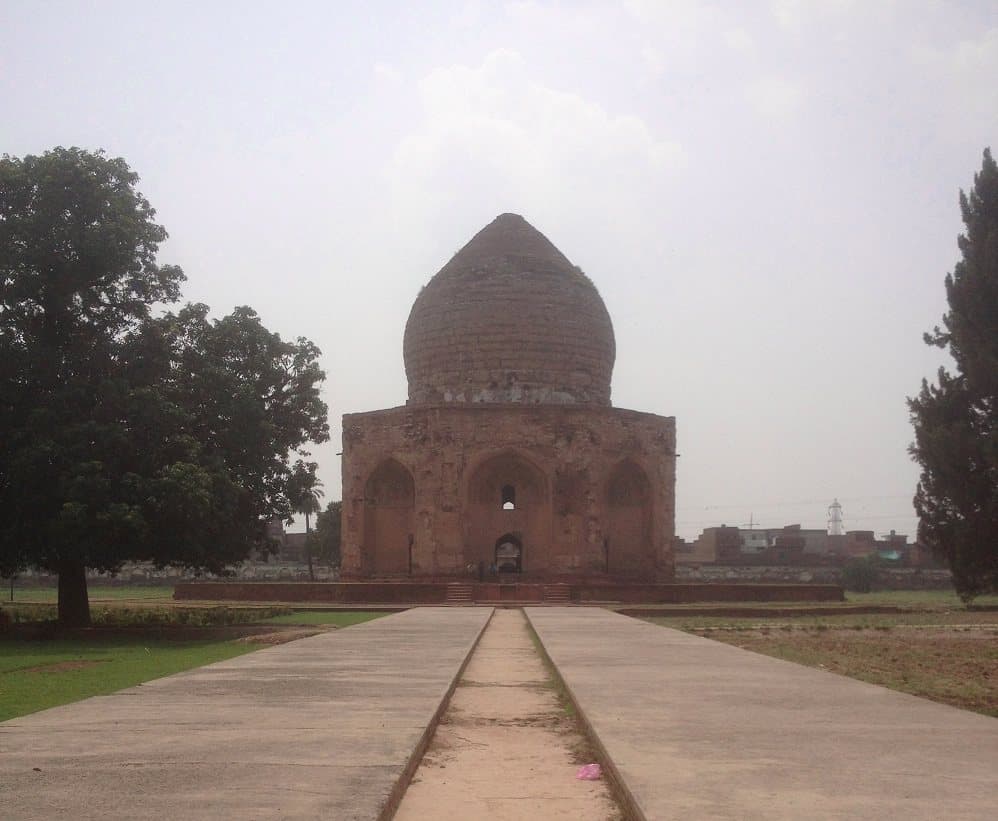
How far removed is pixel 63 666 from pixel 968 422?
36.1 feet

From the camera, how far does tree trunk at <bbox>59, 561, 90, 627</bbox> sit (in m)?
15.0

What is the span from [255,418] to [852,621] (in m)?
9.85

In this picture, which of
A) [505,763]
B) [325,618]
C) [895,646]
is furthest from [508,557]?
[505,763]

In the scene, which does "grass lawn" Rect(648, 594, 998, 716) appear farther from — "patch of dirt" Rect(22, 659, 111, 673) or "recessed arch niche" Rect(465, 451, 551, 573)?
"recessed arch niche" Rect(465, 451, 551, 573)

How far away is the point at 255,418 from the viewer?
52.0 feet

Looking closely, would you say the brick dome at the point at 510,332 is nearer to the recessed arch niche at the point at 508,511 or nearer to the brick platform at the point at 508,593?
the recessed arch niche at the point at 508,511

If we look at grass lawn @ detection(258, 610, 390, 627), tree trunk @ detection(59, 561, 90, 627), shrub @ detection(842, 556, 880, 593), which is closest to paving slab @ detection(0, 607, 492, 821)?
grass lawn @ detection(258, 610, 390, 627)

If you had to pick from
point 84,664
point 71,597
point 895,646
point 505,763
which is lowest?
point 895,646

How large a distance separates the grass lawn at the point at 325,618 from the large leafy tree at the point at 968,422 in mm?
8042

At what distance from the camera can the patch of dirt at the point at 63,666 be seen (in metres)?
8.82

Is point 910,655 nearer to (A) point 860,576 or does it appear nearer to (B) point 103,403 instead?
(B) point 103,403

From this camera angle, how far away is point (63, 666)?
30.3ft

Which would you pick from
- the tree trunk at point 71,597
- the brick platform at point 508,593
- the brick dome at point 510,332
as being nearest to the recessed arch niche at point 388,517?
the brick dome at point 510,332

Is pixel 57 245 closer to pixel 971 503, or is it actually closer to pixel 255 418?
pixel 255 418
